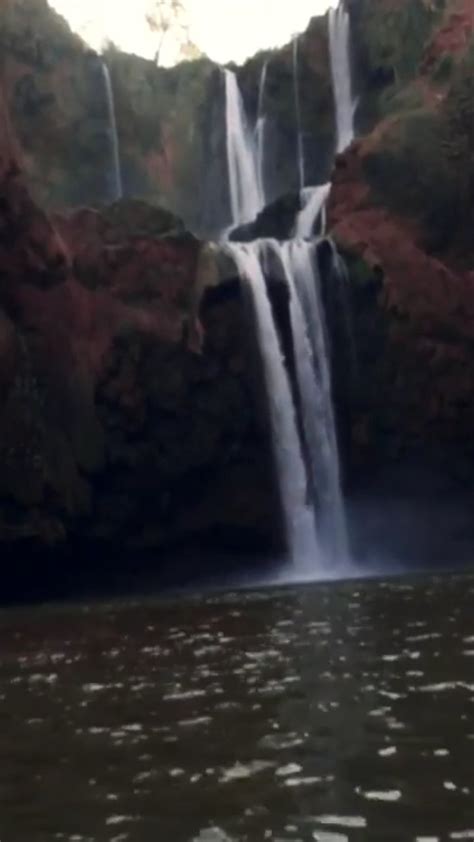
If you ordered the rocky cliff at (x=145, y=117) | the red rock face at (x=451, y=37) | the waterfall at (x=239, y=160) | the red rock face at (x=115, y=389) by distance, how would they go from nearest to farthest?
the red rock face at (x=115, y=389), the red rock face at (x=451, y=37), the rocky cliff at (x=145, y=117), the waterfall at (x=239, y=160)

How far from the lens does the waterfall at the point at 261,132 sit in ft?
151

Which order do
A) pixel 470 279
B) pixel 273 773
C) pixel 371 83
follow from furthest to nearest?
pixel 371 83 → pixel 470 279 → pixel 273 773

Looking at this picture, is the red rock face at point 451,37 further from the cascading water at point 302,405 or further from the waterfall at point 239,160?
the waterfall at point 239,160

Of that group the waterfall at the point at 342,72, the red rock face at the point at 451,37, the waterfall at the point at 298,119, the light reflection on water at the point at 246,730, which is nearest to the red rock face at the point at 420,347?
the red rock face at the point at 451,37

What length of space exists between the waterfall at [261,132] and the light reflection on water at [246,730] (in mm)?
28391

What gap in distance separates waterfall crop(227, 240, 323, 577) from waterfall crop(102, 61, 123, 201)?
19.6 meters

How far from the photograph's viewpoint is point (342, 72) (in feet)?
146

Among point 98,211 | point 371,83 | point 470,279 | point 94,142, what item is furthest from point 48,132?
point 470,279

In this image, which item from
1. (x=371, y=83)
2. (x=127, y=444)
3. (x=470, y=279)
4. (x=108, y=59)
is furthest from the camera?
(x=108, y=59)

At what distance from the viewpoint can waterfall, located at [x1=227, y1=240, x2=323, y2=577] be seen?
30984mm

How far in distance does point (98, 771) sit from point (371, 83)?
36443mm

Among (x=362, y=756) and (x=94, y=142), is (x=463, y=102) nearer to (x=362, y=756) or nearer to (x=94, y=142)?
(x=94, y=142)

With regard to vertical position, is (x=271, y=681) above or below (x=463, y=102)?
below

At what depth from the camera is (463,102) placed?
34031mm
